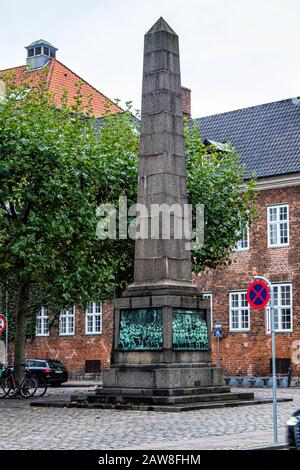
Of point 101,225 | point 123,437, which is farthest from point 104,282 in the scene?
point 123,437

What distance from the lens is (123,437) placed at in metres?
14.8

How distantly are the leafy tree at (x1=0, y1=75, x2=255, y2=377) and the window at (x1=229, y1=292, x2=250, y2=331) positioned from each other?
8.47 meters

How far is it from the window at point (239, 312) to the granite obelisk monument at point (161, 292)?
16439 mm

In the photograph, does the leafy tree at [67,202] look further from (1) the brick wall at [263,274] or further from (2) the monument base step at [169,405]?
(1) the brick wall at [263,274]

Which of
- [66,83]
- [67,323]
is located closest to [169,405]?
[67,323]

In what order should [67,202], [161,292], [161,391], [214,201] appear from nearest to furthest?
[161,391]
[161,292]
[67,202]
[214,201]

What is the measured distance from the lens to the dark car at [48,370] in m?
37.7

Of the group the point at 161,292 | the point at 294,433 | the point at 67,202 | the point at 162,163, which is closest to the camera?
the point at 294,433

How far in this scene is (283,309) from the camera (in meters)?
38.0

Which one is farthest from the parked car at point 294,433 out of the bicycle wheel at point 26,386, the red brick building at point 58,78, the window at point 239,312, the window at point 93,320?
the red brick building at point 58,78

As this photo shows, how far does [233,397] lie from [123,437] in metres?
8.46

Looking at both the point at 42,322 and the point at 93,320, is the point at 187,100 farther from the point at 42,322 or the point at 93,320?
the point at 42,322

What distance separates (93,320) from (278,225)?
38.2 feet

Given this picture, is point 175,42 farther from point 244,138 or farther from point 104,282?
point 244,138
